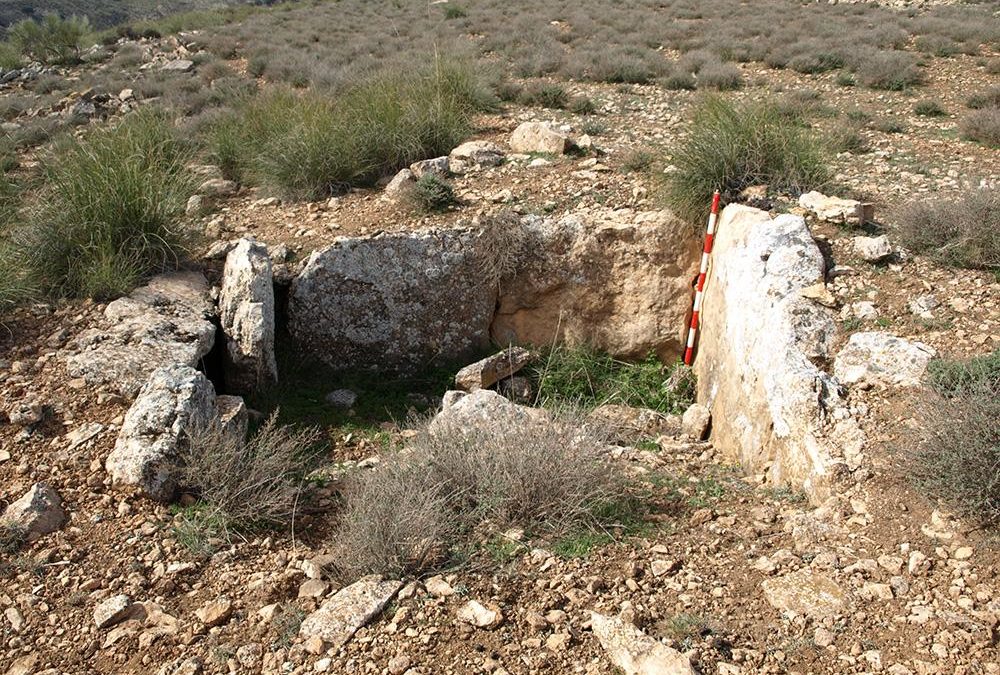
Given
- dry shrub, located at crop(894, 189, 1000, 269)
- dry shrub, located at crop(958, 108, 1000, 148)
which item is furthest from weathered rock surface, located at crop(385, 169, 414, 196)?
dry shrub, located at crop(958, 108, 1000, 148)

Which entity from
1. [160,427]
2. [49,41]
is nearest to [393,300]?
[160,427]

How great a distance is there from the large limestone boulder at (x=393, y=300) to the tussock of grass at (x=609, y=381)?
0.70 m

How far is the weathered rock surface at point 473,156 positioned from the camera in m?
6.37

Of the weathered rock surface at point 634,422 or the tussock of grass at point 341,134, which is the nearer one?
the weathered rock surface at point 634,422

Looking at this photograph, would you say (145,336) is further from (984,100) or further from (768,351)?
(984,100)

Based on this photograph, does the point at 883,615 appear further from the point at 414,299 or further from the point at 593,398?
the point at 414,299

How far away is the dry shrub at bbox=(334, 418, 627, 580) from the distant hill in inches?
1131

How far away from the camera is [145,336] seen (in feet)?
14.5

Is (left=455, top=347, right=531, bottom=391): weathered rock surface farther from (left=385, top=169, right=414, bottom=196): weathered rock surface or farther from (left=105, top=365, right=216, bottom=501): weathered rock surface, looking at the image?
(left=105, top=365, right=216, bottom=501): weathered rock surface

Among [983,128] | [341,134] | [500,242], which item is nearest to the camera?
[500,242]

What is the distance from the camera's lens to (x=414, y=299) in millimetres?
5633

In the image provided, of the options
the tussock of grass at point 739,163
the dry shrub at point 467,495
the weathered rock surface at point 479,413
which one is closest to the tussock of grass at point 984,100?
the tussock of grass at point 739,163

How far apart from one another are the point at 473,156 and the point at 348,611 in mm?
4619

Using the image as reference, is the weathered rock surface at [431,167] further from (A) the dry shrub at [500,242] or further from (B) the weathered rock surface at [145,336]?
(B) the weathered rock surface at [145,336]
